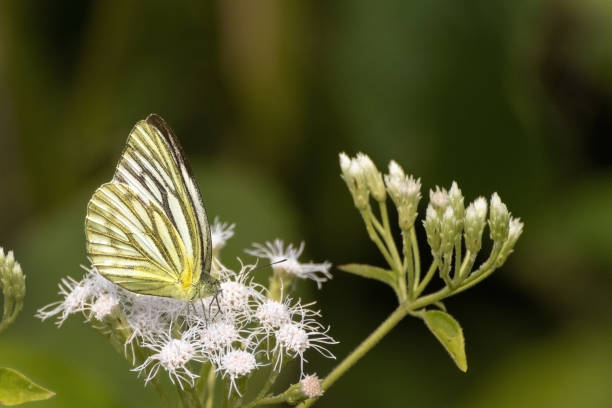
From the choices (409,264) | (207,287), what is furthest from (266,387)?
(409,264)

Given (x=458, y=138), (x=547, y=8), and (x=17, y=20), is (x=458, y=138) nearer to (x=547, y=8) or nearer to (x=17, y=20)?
(x=547, y=8)

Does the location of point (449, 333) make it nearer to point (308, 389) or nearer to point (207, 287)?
point (308, 389)

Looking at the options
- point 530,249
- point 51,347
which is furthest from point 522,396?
point 51,347

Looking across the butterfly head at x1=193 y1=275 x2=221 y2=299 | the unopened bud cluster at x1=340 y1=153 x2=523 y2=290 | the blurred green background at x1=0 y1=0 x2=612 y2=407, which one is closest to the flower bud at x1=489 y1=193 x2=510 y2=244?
the unopened bud cluster at x1=340 y1=153 x2=523 y2=290

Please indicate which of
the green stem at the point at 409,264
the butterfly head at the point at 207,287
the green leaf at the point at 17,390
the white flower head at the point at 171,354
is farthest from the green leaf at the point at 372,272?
the green leaf at the point at 17,390

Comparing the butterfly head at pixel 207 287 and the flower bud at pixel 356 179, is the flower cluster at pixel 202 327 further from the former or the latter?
the flower bud at pixel 356 179
